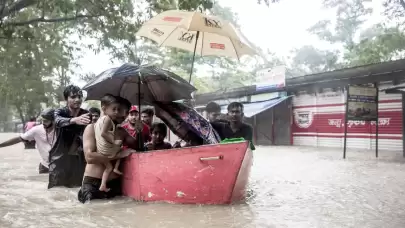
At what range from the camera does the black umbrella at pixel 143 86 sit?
540 centimetres

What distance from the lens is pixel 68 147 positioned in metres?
6.12

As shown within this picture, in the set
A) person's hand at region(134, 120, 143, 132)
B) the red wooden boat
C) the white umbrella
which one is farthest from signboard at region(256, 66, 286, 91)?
the red wooden boat

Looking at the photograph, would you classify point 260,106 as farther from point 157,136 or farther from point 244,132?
point 157,136

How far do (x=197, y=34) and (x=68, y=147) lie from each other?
2821 millimetres

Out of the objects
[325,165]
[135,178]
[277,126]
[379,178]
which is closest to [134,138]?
[135,178]

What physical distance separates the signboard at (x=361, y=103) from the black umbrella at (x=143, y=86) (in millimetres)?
6651

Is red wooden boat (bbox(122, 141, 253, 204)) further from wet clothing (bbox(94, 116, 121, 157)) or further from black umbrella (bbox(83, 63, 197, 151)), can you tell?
black umbrella (bbox(83, 63, 197, 151))

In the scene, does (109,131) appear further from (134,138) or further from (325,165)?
(325,165)

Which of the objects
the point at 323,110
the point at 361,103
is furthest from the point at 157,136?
the point at 323,110

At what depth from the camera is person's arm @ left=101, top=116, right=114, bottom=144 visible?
4916 mm

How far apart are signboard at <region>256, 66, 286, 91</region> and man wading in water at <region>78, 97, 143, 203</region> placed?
46.3 feet

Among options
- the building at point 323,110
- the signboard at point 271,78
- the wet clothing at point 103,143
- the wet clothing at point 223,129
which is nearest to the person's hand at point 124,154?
the wet clothing at point 103,143

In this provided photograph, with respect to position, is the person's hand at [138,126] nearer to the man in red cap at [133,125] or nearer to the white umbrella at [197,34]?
the man in red cap at [133,125]

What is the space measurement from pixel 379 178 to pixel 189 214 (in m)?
4.79
